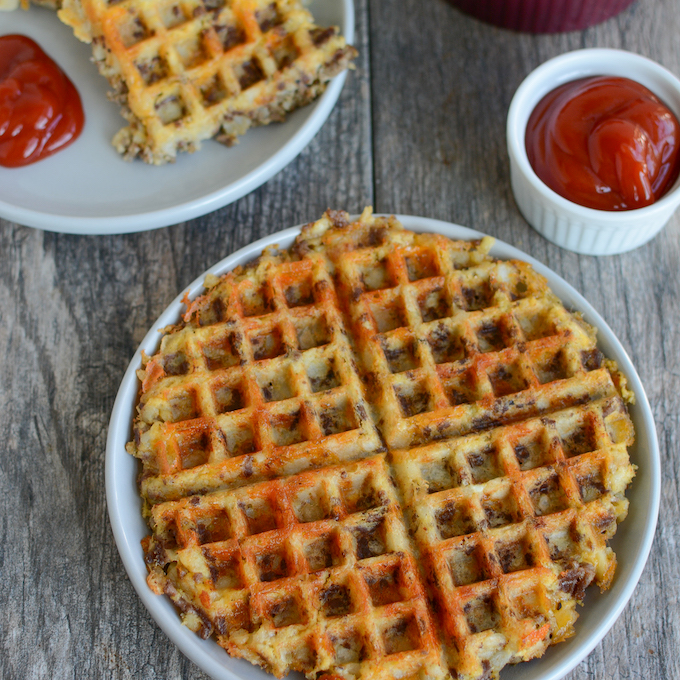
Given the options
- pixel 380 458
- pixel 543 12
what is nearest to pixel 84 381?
pixel 380 458

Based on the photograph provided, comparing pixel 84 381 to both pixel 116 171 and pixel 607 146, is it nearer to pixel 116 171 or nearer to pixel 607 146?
pixel 116 171

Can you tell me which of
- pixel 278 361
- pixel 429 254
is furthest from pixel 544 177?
pixel 278 361

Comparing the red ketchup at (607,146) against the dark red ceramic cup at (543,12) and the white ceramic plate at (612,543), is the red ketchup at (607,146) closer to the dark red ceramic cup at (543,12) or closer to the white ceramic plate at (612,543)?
the white ceramic plate at (612,543)

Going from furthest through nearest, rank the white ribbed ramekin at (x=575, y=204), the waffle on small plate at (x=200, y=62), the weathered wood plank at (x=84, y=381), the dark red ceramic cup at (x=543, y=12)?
the dark red ceramic cup at (x=543, y=12) → the waffle on small plate at (x=200, y=62) → the white ribbed ramekin at (x=575, y=204) → the weathered wood plank at (x=84, y=381)

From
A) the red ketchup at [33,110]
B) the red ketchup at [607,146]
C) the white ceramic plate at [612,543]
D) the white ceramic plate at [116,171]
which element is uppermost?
the red ketchup at [33,110]

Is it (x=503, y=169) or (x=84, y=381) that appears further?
(x=503, y=169)

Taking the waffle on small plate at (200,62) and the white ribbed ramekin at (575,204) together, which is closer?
the white ribbed ramekin at (575,204)

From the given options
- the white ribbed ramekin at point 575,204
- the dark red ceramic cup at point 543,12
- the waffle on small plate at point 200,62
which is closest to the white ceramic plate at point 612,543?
the white ribbed ramekin at point 575,204
